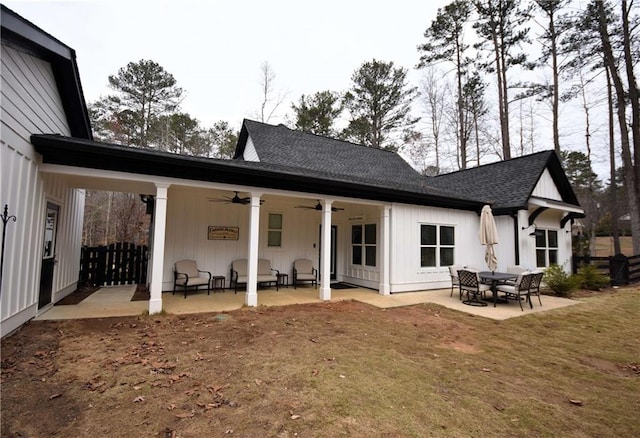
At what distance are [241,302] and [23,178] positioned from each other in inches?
172

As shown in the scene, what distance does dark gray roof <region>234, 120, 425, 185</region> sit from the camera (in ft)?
34.1

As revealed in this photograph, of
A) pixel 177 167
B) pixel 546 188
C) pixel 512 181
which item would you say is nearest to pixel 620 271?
pixel 546 188

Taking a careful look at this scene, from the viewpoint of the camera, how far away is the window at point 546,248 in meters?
10.8

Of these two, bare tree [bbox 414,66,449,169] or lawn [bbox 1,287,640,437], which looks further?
bare tree [bbox 414,66,449,169]

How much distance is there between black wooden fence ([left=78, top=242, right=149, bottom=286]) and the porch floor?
67 centimetres

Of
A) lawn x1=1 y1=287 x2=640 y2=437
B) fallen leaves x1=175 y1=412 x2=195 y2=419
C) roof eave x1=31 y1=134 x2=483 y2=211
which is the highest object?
roof eave x1=31 y1=134 x2=483 y2=211

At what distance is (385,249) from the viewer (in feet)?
27.5

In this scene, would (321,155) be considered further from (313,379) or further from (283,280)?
(313,379)

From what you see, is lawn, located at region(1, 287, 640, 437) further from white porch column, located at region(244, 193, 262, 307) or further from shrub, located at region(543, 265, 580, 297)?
shrub, located at region(543, 265, 580, 297)

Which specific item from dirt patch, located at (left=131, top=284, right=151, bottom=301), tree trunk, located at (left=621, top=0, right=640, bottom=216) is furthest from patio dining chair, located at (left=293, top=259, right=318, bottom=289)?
tree trunk, located at (left=621, top=0, right=640, bottom=216)

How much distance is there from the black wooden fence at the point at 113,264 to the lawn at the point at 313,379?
4.48 m

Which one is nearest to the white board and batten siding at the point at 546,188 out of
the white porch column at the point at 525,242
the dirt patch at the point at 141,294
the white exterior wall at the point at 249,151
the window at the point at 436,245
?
the white porch column at the point at 525,242

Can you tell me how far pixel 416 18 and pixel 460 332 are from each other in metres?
17.8

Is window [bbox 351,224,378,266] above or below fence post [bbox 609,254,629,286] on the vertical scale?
above
